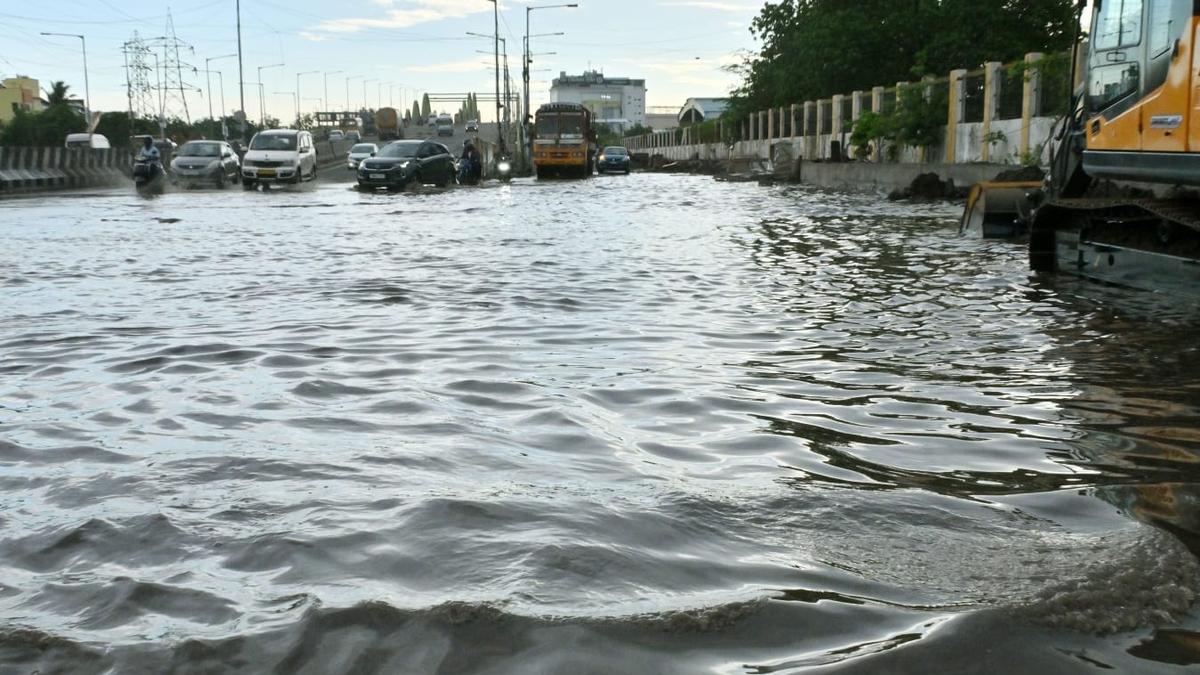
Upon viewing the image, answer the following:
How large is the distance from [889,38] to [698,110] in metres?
83.9

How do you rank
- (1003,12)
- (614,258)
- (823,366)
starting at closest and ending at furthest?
(823,366) < (614,258) < (1003,12)

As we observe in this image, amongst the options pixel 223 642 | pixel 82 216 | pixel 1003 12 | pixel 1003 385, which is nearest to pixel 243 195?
pixel 82 216

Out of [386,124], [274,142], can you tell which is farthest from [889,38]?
[386,124]

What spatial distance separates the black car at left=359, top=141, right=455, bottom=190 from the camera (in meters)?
32.3

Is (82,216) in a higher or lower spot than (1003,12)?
lower

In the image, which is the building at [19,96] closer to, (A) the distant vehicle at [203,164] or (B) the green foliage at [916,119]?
(A) the distant vehicle at [203,164]

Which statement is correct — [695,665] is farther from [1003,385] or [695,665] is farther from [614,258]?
[614,258]

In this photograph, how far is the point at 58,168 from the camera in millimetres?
38719

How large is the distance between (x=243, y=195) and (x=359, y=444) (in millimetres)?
27749

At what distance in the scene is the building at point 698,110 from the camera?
12506 centimetres

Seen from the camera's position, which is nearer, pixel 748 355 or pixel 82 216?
pixel 748 355

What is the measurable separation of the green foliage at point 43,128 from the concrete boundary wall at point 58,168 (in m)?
22.4

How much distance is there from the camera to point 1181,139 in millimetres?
7734

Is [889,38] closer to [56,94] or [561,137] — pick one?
[561,137]
